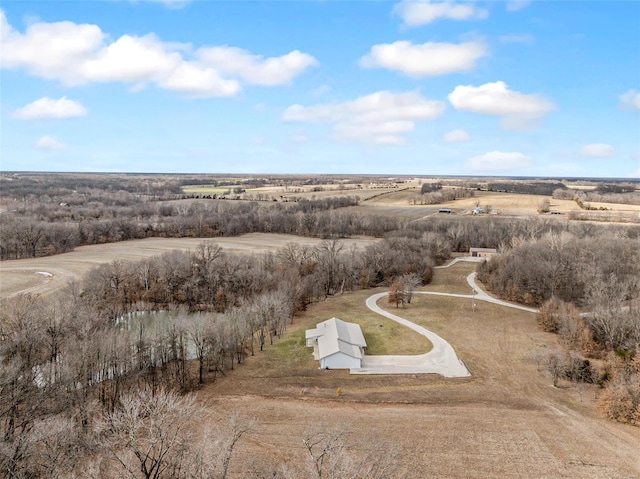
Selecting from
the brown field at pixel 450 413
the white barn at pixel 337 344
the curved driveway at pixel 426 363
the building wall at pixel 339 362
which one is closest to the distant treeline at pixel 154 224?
the white barn at pixel 337 344

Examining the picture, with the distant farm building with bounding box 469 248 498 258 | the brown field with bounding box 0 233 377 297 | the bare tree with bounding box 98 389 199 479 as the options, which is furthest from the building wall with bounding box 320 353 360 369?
the distant farm building with bounding box 469 248 498 258

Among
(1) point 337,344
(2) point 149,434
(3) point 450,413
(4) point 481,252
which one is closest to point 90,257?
(1) point 337,344

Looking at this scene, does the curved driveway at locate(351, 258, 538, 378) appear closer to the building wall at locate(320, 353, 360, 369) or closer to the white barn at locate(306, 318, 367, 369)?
the building wall at locate(320, 353, 360, 369)

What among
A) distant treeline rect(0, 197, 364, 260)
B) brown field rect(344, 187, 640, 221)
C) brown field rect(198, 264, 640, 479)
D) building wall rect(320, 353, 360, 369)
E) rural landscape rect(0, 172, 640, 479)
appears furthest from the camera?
brown field rect(344, 187, 640, 221)

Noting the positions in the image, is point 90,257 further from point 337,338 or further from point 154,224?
point 337,338

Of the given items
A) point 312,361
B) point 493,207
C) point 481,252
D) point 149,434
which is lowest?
point 312,361

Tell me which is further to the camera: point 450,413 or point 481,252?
point 481,252
